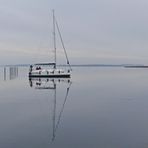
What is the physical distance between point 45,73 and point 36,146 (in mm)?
60746

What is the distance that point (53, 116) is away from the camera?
83.9 ft

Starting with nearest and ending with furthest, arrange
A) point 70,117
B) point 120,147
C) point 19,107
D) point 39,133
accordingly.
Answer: point 120,147, point 39,133, point 70,117, point 19,107

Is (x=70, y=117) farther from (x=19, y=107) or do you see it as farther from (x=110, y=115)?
(x=19, y=107)

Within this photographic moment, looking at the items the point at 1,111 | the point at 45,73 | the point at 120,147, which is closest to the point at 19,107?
the point at 1,111

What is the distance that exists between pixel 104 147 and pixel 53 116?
31.8 ft

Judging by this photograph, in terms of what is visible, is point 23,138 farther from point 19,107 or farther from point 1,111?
point 19,107

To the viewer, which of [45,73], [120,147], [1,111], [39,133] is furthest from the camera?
[45,73]

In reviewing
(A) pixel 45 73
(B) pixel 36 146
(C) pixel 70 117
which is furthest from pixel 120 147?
(A) pixel 45 73

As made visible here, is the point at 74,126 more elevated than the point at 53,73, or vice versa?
the point at 53,73

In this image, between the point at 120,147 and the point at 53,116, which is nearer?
the point at 120,147

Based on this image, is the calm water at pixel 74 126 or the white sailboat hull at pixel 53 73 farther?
the white sailboat hull at pixel 53 73

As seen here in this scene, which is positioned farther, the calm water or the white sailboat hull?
the white sailboat hull

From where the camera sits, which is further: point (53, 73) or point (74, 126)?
point (53, 73)

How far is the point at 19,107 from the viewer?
30188mm
